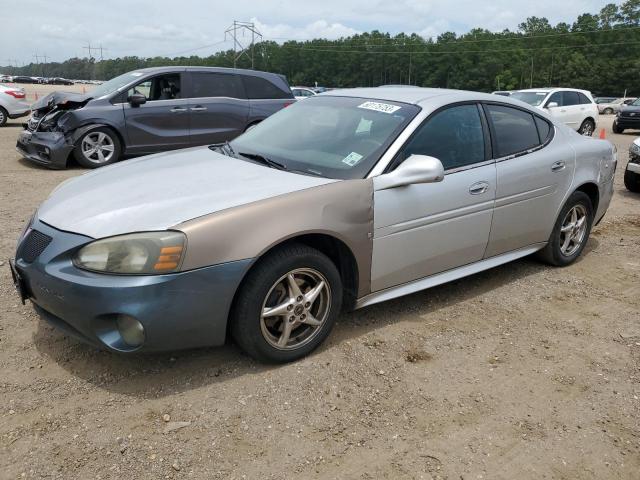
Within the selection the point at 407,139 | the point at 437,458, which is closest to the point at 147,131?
the point at 407,139

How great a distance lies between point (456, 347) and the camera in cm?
347

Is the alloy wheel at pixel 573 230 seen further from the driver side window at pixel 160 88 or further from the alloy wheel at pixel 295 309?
the driver side window at pixel 160 88

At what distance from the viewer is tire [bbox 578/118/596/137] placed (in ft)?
54.9

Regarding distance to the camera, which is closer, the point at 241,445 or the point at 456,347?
the point at 241,445

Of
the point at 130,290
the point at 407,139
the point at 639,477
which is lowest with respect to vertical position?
the point at 639,477

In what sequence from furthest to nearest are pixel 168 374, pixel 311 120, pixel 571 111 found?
pixel 571 111
pixel 311 120
pixel 168 374

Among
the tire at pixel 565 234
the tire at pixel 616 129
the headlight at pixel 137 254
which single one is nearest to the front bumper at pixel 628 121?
the tire at pixel 616 129

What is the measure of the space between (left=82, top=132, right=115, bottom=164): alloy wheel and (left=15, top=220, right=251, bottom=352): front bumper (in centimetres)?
639

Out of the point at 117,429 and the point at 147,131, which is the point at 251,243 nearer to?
the point at 117,429

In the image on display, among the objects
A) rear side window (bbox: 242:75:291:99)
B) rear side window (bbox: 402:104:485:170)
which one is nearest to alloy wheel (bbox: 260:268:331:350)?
rear side window (bbox: 402:104:485:170)

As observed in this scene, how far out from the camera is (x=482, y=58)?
301 feet

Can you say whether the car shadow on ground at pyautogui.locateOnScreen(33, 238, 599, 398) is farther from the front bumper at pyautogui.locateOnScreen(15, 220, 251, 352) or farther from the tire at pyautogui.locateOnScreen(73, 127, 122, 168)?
the tire at pyautogui.locateOnScreen(73, 127, 122, 168)

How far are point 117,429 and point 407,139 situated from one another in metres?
2.34

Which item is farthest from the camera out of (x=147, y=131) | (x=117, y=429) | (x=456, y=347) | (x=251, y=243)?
(x=147, y=131)
